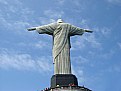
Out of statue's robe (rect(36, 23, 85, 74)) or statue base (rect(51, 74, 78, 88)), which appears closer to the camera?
statue base (rect(51, 74, 78, 88))

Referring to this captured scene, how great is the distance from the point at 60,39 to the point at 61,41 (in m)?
0.20

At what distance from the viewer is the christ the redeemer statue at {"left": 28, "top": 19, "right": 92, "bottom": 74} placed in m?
29.2

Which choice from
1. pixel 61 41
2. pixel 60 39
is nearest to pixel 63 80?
pixel 61 41

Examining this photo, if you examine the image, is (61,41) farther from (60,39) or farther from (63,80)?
(63,80)

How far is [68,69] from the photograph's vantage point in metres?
29.1

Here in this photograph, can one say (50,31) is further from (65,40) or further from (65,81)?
(65,81)

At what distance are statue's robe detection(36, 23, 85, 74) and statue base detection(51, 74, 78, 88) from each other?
2.40 feet

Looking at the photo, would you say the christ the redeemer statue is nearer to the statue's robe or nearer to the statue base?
the statue's robe

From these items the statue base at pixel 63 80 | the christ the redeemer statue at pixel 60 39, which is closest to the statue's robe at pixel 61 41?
the christ the redeemer statue at pixel 60 39

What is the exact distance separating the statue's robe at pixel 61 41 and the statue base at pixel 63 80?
0.73 m

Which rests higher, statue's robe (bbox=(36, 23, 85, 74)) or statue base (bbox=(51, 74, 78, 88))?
statue's robe (bbox=(36, 23, 85, 74))

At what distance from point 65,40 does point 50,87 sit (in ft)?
15.4

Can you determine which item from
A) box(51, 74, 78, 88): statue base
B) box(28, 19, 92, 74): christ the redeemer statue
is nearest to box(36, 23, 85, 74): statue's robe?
box(28, 19, 92, 74): christ the redeemer statue

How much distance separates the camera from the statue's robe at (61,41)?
29.2 m
